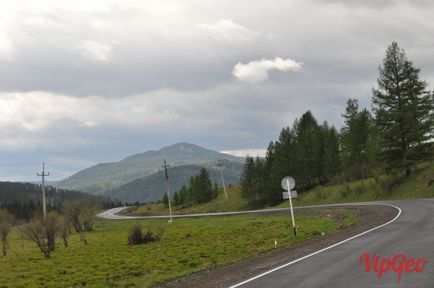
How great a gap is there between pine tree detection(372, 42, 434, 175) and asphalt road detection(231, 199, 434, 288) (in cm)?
3619

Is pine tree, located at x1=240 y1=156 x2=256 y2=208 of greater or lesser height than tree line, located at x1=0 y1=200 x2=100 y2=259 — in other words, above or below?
above

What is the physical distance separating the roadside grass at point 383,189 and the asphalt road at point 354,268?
3417cm

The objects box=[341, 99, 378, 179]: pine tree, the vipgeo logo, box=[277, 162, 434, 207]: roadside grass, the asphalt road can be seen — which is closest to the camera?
the asphalt road

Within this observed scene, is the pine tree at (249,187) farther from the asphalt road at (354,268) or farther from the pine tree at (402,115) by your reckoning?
the asphalt road at (354,268)

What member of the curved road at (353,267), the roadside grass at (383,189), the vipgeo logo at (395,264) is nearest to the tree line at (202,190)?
the roadside grass at (383,189)

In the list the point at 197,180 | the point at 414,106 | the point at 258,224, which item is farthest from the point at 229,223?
the point at 197,180

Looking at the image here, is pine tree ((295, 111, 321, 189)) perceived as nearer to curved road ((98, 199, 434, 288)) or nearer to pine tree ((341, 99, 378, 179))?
pine tree ((341, 99, 378, 179))

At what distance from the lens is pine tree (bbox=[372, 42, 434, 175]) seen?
5291cm

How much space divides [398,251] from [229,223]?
37620 mm

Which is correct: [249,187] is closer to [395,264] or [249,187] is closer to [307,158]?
[307,158]

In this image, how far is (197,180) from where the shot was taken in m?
125

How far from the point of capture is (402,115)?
173ft

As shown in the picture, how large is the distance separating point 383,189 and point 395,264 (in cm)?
4688

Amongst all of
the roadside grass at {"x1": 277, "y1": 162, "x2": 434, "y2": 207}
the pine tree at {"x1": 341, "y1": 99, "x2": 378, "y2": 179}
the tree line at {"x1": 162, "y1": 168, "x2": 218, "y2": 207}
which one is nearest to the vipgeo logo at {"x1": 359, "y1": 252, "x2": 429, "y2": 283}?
the roadside grass at {"x1": 277, "y1": 162, "x2": 434, "y2": 207}
